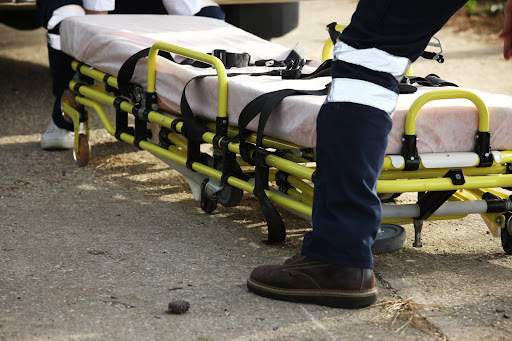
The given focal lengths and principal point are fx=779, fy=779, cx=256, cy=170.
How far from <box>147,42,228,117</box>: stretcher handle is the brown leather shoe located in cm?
78

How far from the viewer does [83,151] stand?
4.02 m

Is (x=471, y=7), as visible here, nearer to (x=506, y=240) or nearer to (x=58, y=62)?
(x=58, y=62)

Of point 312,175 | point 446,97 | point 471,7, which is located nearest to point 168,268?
point 312,175

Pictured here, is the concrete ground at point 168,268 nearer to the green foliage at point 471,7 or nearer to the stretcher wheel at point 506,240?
the stretcher wheel at point 506,240

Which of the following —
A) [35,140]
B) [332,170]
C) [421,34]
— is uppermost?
[421,34]

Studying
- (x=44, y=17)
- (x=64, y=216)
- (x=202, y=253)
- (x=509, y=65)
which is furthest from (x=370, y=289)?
(x=509, y=65)

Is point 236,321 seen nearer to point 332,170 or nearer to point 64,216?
point 332,170

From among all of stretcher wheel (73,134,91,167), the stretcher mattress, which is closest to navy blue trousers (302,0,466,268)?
the stretcher mattress

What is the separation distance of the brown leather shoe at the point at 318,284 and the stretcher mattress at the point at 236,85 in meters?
0.45

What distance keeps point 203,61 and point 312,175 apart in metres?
0.77

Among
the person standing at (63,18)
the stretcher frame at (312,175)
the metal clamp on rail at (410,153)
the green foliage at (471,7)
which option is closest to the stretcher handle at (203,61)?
the stretcher frame at (312,175)

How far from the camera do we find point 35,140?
183 inches

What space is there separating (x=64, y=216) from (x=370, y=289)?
1491 millimetres

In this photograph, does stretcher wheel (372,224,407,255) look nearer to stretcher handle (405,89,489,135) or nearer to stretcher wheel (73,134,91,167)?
stretcher handle (405,89,489,135)
